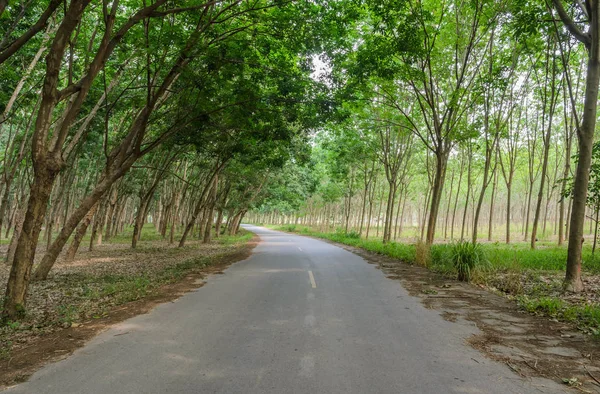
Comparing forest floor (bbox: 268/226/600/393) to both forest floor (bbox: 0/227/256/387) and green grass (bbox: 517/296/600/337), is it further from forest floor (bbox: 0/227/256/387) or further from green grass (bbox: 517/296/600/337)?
forest floor (bbox: 0/227/256/387)

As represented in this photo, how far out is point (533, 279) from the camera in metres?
10.6

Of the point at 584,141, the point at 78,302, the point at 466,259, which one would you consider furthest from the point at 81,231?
the point at 584,141

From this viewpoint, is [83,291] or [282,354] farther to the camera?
[83,291]

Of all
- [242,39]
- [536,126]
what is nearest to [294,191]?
[536,126]

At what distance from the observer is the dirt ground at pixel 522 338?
428 centimetres

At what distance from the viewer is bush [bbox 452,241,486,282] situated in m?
10.9

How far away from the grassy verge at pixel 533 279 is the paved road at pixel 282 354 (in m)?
2.19

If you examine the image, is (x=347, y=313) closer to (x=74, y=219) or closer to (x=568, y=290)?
(x=568, y=290)

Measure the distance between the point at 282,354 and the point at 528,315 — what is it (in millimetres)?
5048

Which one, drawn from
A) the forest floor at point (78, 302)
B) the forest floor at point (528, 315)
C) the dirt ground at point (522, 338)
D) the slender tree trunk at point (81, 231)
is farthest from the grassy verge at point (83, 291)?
the forest floor at point (528, 315)

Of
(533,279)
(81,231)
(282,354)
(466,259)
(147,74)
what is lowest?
(282,354)

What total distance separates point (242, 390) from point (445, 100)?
17605 millimetres

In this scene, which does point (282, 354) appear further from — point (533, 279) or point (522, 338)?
point (533, 279)

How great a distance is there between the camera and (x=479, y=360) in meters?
4.55
